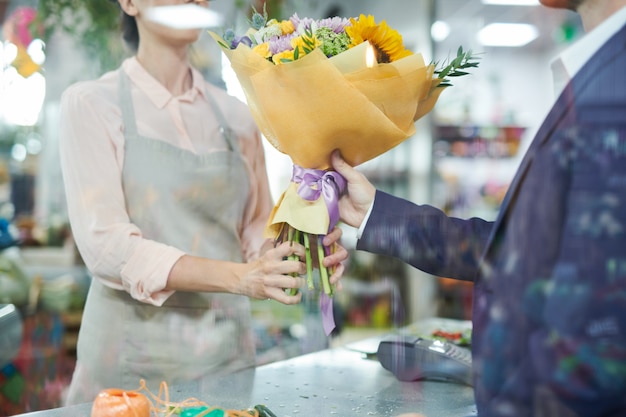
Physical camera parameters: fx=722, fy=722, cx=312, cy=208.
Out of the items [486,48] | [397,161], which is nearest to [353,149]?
[486,48]

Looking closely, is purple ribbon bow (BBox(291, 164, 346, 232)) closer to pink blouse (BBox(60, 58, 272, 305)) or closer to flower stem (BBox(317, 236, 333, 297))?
flower stem (BBox(317, 236, 333, 297))

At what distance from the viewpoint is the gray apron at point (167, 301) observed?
167 centimetres

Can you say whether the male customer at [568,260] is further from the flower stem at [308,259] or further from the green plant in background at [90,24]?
the green plant in background at [90,24]

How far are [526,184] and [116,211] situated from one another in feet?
3.09

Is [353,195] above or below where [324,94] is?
below

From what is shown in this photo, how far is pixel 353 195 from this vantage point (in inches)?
58.4

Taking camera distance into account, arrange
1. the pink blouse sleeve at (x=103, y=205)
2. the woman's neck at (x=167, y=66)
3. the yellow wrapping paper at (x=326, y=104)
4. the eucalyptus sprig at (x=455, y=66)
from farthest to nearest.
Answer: the woman's neck at (x=167, y=66)
the pink blouse sleeve at (x=103, y=205)
the eucalyptus sprig at (x=455, y=66)
the yellow wrapping paper at (x=326, y=104)

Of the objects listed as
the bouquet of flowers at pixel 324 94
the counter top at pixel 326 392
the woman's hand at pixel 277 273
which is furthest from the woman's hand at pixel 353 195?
the counter top at pixel 326 392

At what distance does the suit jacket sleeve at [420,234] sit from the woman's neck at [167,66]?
0.64 m

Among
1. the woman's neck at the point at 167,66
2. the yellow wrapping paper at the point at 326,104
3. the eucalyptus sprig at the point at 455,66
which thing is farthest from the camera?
the woman's neck at the point at 167,66

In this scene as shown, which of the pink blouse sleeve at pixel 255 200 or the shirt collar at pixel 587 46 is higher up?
the shirt collar at pixel 587 46

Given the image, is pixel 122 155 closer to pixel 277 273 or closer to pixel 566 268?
pixel 277 273

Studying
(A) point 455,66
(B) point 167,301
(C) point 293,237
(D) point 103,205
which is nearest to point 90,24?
(D) point 103,205

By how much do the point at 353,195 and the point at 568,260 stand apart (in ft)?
1.97
